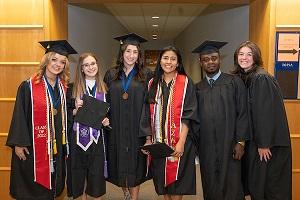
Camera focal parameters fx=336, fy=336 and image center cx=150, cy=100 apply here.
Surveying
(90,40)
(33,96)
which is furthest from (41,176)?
(90,40)

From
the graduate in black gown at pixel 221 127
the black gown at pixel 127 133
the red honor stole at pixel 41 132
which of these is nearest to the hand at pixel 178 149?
the graduate in black gown at pixel 221 127

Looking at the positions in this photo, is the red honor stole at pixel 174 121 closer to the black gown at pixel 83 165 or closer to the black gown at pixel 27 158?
the black gown at pixel 83 165

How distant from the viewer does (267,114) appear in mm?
3033

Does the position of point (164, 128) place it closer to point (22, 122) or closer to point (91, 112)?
point (91, 112)

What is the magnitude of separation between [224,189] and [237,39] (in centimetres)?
305

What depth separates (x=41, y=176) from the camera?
304cm

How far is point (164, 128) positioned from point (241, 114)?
73cm

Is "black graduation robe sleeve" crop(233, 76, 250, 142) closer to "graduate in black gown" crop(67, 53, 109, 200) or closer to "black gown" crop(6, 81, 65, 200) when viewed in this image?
"graduate in black gown" crop(67, 53, 109, 200)

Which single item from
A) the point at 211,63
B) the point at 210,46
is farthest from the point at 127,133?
the point at 210,46

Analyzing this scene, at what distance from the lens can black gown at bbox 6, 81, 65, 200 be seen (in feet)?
9.69

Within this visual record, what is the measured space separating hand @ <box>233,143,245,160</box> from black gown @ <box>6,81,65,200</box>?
5.28 feet

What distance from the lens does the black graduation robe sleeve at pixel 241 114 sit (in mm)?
3088

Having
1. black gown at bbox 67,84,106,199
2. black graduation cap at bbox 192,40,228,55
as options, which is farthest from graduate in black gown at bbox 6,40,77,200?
black graduation cap at bbox 192,40,228,55

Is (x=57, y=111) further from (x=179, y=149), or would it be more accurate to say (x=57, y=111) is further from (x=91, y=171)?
(x=179, y=149)
